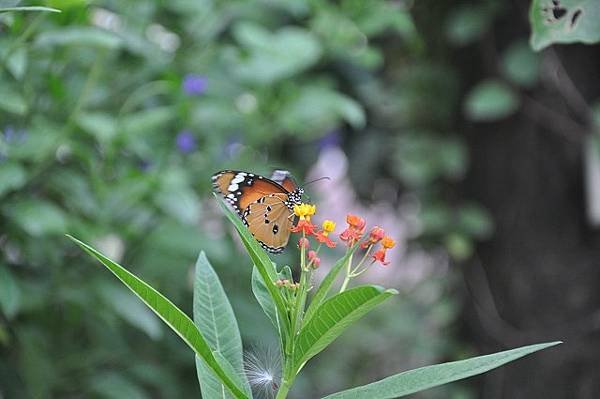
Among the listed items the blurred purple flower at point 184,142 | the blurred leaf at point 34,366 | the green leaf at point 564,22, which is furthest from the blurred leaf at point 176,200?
the green leaf at point 564,22

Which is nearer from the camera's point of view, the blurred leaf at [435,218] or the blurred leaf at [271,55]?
the blurred leaf at [271,55]

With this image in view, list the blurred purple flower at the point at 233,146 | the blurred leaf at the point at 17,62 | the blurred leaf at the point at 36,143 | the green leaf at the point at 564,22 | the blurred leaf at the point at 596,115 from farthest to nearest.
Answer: the blurred purple flower at the point at 233,146 < the blurred leaf at the point at 596,115 < the blurred leaf at the point at 36,143 < the blurred leaf at the point at 17,62 < the green leaf at the point at 564,22

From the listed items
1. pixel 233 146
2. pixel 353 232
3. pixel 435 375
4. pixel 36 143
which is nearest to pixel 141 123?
pixel 36 143

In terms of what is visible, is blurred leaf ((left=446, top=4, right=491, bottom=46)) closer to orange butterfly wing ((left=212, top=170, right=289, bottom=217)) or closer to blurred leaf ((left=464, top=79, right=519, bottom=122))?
blurred leaf ((left=464, top=79, right=519, bottom=122))

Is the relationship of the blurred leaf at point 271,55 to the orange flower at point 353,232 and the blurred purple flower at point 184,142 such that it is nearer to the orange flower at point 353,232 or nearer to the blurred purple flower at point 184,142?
the blurred purple flower at point 184,142

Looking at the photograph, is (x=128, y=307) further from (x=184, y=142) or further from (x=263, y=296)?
(x=263, y=296)

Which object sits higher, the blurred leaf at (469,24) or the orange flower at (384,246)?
the blurred leaf at (469,24)

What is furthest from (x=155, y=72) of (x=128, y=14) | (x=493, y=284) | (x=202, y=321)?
(x=202, y=321)

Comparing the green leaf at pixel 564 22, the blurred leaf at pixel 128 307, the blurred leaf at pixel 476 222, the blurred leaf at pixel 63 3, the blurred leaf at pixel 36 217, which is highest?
the green leaf at pixel 564 22

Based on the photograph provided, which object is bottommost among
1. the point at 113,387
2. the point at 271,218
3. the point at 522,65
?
the point at 113,387
